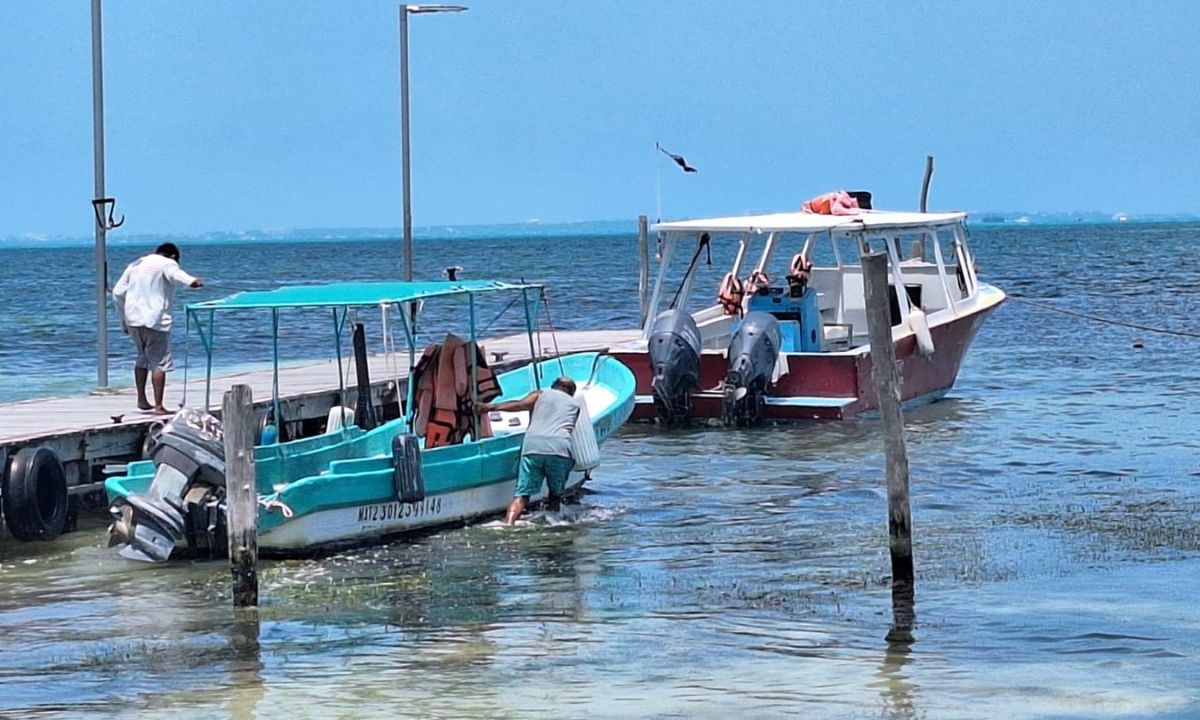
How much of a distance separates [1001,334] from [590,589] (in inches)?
1076

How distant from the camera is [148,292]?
54.4 feet

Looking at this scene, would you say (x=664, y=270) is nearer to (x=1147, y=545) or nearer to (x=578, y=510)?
(x=578, y=510)

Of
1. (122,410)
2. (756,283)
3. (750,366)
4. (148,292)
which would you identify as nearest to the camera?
(148,292)

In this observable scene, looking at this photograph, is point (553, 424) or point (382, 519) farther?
point (553, 424)

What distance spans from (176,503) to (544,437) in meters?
3.00

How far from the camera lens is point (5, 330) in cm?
4584

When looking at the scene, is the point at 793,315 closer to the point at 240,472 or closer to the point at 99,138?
the point at 99,138

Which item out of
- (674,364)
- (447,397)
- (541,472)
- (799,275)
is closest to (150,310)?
(447,397)

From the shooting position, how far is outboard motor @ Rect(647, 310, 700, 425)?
67.3 feet

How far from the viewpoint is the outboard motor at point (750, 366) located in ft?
66.1

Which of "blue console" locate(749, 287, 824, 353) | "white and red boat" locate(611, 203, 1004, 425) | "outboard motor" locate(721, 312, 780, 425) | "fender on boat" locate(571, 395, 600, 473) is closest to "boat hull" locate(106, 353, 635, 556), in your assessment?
"fender on boat" locate(571, 395, 600, 473)

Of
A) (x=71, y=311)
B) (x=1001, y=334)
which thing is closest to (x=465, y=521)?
(x=1001, y=334)

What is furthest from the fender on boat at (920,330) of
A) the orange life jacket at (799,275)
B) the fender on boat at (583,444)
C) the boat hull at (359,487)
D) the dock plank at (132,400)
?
the fender on boat at (583,444)

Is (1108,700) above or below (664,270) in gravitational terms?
below
